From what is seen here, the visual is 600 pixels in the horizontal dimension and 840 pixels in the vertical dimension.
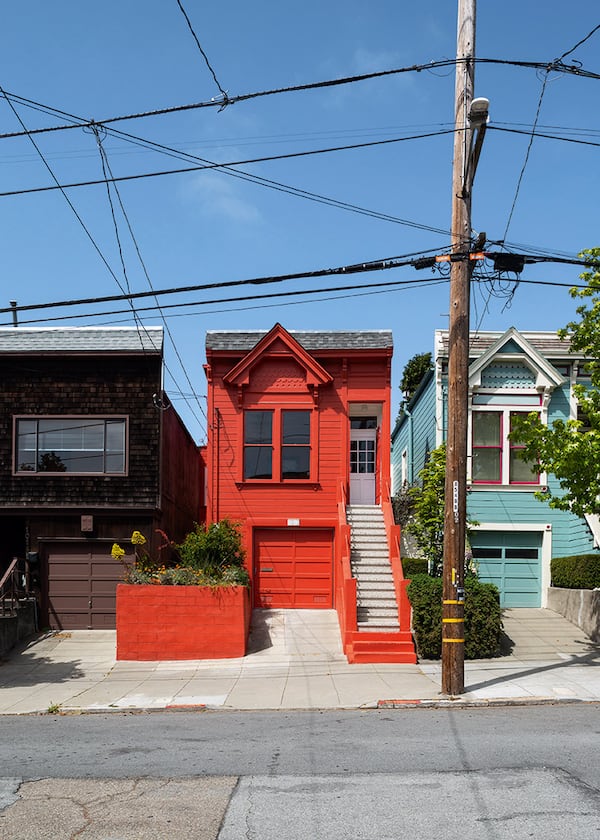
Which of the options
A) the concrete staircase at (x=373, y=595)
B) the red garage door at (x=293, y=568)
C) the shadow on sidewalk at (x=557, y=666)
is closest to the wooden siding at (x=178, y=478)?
the red garage door at (x=293, y=568)

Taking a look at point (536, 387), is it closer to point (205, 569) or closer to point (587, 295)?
point (587, 295)

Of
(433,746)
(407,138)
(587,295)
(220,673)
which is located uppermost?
(407,138)

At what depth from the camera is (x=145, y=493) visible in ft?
65.1

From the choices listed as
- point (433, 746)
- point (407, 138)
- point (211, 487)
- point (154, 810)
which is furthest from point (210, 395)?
point (154, 810)

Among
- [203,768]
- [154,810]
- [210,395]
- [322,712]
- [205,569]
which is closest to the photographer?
[154,810]

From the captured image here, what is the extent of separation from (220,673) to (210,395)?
785cm

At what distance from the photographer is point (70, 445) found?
20188mm

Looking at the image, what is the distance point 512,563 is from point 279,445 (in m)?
6.69

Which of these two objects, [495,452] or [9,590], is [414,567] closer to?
[495,452]

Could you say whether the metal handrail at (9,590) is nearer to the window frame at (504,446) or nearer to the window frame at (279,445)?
the window frame at (279,445)

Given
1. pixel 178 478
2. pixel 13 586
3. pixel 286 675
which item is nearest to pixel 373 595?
pixel 286 675

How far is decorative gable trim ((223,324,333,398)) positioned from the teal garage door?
18.6ft

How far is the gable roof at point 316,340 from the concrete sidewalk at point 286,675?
22.1ft

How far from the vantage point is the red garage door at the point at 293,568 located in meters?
20.5
